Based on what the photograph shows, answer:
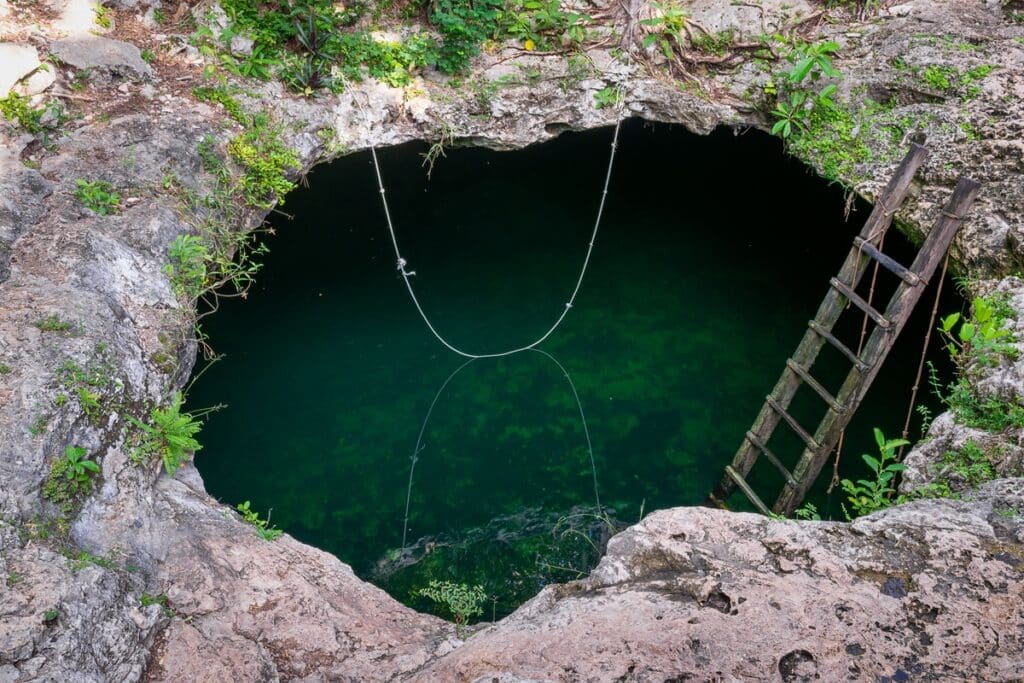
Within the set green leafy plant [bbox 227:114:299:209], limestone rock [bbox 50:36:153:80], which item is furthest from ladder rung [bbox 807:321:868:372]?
limestone rock [bbox 50:36:153:80]

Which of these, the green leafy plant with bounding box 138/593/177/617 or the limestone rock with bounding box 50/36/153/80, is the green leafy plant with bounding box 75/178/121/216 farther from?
the green leafy plant with bounding box 138/593/177/617

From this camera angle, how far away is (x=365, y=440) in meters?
6.87

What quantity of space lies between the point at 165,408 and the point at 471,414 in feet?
11.0

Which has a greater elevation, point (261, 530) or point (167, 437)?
point (167, 437)

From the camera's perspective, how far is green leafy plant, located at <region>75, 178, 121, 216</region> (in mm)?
4648

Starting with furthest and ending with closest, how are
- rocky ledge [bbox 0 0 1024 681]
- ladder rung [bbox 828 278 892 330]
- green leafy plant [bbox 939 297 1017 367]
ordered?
ladder rung [bbox 828 278 892 330] → green leafy plant [bbox 939 297 1017 367] → rocky ledge [bbox 0 0 1024 681]

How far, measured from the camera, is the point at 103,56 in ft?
17.7

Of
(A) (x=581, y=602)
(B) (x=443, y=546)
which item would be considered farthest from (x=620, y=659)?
(B) (x=443, y=546)

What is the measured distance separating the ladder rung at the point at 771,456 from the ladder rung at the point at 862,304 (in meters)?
1.27

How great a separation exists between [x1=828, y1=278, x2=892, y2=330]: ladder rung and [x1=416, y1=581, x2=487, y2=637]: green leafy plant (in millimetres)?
3469

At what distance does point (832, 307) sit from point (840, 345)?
32 cm

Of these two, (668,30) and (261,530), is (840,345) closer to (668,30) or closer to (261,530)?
(668,30)

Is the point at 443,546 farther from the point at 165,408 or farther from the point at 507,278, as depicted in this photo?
the point at 507,278

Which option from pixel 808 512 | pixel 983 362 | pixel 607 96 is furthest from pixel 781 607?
pixel 607 96
